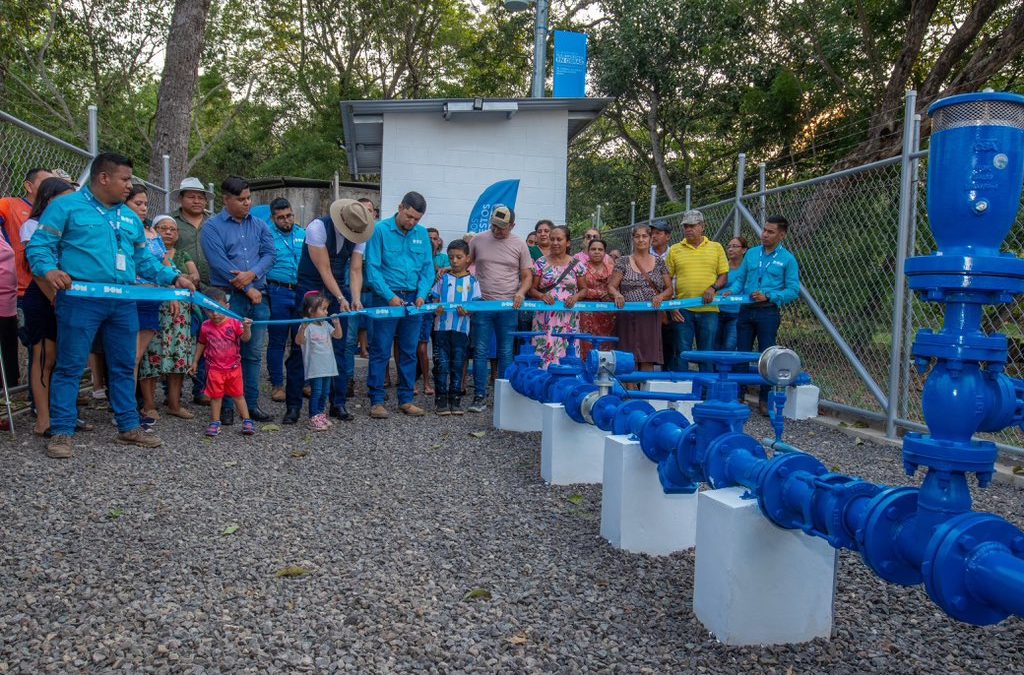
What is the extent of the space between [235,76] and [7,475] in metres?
26.4

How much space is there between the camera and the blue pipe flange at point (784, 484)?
249 centimetres

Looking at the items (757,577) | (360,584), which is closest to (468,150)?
(360,584)

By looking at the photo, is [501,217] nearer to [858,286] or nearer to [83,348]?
[858,286]

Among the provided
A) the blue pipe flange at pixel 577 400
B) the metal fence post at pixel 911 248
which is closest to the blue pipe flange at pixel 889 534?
the blue pipe flange at pixel 577 400

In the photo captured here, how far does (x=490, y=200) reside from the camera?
1068 centimetres

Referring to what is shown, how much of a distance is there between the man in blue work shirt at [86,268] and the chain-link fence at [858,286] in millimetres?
5728

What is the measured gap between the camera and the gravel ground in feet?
8.44

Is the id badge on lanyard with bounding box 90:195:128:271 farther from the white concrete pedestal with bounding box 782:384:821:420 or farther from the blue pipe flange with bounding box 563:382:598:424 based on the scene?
the white concrete pedestal with bounding box 782:384:821:420

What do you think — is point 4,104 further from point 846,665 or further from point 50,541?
point 846,665

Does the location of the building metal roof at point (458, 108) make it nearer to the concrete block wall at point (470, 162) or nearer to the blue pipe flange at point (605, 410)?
the concrete block wall at point (470, 162)

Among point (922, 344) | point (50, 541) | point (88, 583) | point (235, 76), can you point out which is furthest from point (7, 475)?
point (235, 76)

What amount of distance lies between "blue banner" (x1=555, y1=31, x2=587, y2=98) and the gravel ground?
9973mm

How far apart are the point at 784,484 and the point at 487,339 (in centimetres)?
499

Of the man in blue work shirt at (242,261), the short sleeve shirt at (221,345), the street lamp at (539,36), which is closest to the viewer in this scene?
the short sleeve shirt at (221,345)
